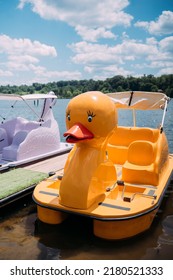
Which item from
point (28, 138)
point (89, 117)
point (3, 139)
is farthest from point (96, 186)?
point (3, 139)

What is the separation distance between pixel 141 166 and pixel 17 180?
8.82 feet

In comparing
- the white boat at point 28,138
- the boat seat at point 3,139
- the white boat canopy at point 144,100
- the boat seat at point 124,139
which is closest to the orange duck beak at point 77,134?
the boat seat at point 124,139

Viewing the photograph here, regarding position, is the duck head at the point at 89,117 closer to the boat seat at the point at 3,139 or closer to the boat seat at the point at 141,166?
the boat seat at the point at 141,166

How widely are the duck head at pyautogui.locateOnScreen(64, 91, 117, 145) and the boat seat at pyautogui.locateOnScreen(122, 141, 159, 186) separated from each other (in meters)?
1.39

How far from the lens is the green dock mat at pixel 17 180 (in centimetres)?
530

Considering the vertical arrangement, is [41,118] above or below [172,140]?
above

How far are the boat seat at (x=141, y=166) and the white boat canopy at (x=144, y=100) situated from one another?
1583 mm

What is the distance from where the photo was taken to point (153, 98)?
6.73 metres

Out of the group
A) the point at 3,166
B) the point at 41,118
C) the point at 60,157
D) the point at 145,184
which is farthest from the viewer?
the point at 41,118

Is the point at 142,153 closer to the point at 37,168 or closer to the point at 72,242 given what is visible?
the point at 72,242

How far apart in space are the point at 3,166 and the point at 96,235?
3.50 m
